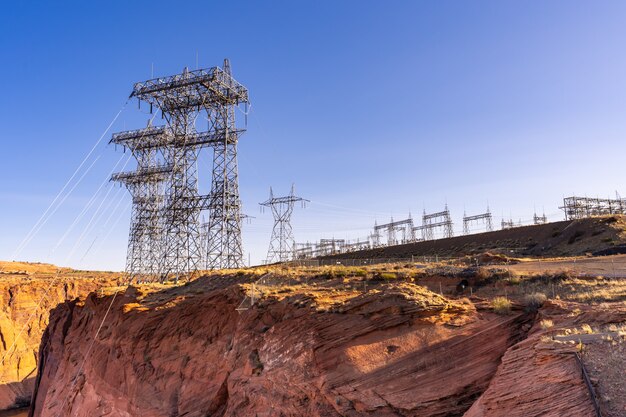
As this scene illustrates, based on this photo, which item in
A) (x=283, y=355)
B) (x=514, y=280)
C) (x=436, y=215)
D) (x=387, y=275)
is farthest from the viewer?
(x=436, y=215)

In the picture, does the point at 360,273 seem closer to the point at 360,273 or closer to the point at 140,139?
the point at 360,273

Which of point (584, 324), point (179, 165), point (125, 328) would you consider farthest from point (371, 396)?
point (179, 165)

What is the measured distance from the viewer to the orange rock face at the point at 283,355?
13.5 m

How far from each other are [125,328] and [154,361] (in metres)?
3.37

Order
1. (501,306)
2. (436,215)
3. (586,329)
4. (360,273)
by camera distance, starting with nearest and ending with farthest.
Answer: (586,329) → (501,306) → (360,273) → (436,215)

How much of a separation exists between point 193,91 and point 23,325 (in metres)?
37.1

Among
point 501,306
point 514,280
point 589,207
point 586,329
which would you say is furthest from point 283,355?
point 589,207

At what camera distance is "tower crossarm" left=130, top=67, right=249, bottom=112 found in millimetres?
33681

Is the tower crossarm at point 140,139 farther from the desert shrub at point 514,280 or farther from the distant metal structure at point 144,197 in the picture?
the desert shrub at point 514,280

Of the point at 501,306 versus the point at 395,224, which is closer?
the point at 501,306

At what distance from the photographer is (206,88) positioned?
34.0 m

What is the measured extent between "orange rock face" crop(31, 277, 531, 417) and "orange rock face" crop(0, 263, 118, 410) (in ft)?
70.8

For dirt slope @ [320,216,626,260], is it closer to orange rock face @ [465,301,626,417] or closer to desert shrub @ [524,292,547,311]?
desert shrub @ [524,292,547,311]

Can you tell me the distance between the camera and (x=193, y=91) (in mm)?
34844
